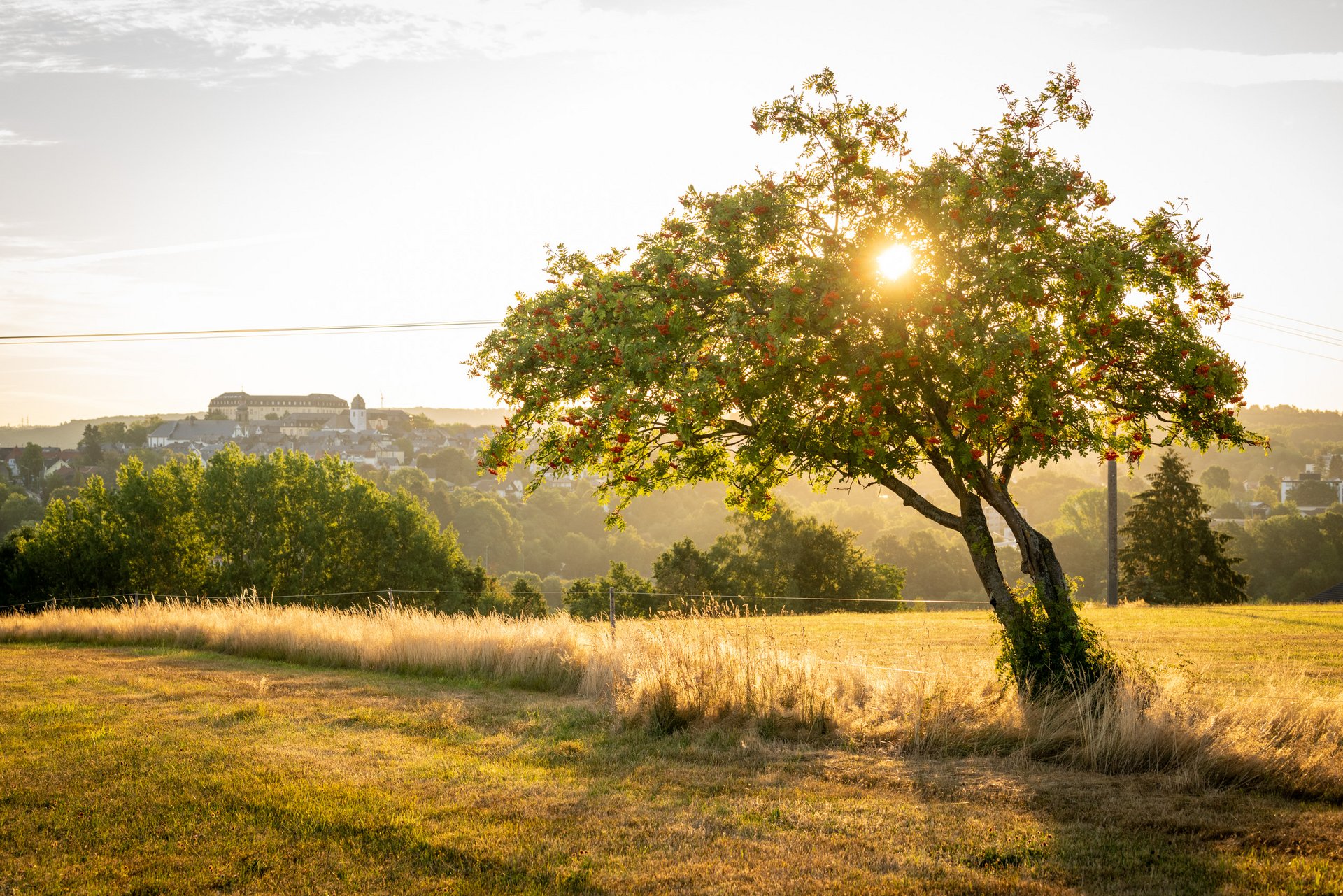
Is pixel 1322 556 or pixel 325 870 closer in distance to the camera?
pixel 325 870

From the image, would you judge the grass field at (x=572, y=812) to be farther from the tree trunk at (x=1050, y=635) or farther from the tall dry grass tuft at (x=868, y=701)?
the tree trunk at (x=1050, y=635)

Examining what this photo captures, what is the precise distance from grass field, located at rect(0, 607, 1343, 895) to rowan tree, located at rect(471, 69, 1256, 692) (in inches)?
97.7

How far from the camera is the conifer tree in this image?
140ft

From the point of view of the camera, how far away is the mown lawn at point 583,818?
5.35 meters

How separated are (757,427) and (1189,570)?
132 ft

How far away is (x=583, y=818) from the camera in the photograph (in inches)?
258

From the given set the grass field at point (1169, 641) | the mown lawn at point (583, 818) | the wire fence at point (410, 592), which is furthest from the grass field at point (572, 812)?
the wire fence at point (410, 592)

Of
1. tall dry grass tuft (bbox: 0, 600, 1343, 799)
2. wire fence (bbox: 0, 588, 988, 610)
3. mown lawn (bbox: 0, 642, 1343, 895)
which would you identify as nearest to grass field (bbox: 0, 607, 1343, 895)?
mown lawn (bbox: 0, 642, 1343, 895)

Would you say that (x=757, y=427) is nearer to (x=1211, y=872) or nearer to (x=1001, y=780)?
(x=1001, y=780)

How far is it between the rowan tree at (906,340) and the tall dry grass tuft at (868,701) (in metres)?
0.88

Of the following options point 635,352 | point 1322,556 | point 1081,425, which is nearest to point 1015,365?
point 1081,425

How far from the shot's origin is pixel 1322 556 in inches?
2625

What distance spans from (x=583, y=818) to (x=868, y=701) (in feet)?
13.9

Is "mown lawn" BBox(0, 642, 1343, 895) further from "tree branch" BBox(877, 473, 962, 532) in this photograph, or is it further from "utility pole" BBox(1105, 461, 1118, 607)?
"utility pole" BBox(1105, 461, 1118, 607)
